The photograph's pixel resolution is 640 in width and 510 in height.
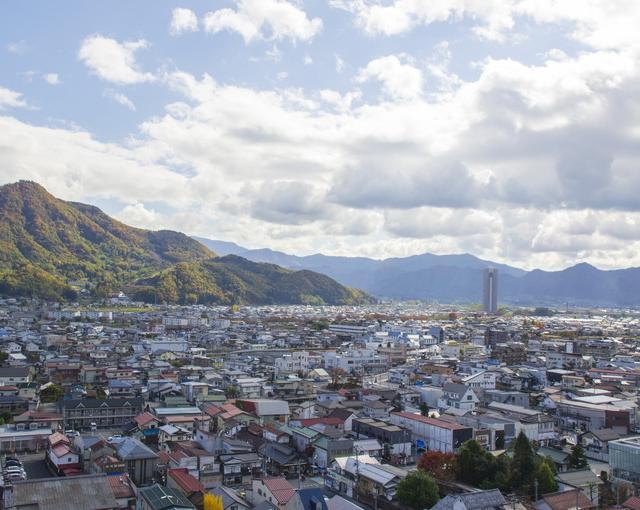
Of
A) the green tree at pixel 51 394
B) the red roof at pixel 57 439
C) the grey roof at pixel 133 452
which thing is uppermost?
the grey roof at pixel 133 452

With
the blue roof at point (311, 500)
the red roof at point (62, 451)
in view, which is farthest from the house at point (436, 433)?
the red roof at point (62, 451)

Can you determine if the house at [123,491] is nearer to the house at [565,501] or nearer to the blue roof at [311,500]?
the blue roof at [311,500]

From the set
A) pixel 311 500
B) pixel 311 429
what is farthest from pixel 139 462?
pixel 311 429

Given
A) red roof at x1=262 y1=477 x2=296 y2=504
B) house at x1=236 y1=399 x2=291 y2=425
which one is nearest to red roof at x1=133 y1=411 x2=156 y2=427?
house at x1=236 y1=399 x2=291 y2=425

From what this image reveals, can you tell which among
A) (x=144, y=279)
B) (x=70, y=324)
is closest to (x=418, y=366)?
(x=70, y=324)

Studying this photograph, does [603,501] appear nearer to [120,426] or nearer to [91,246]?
[120,426]

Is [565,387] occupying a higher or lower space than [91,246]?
lower
